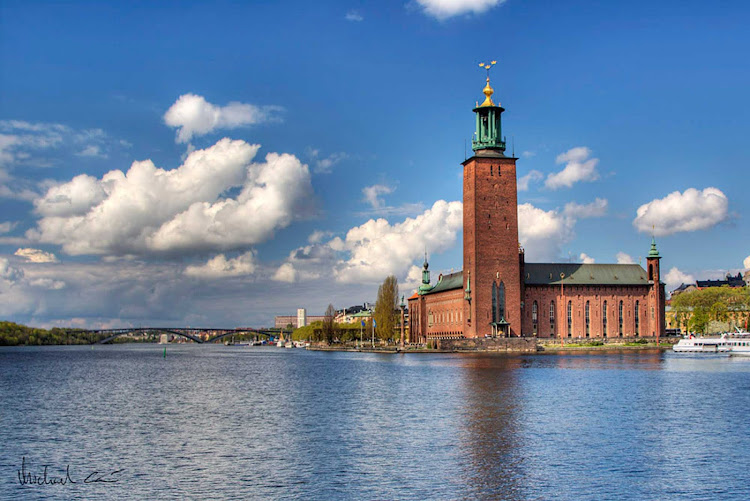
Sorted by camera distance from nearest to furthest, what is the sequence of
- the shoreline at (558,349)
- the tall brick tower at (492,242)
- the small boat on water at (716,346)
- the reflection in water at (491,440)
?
1. the reflection in water at (491,440)
2. the small boat on water at (716,346)
3. the shoreline at (558,349)
4. the tall brick tower at (492,242)

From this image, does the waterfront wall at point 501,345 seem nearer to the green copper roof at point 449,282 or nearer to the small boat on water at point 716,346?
the green copper roof at point 449,282

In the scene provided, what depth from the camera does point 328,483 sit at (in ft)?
69.6

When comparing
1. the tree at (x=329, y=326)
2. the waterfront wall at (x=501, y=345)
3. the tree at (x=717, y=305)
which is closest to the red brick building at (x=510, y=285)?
the waterfront wall at (x=501, y=345)

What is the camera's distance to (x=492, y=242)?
10669 cm

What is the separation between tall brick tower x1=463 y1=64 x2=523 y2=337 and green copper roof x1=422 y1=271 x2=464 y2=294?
7030 mm

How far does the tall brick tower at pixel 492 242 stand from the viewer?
10612 cm

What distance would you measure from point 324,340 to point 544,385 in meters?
126

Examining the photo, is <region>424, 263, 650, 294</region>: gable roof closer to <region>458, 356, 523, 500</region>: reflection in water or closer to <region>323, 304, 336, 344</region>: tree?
<region>323, 304, 336, 344</region>: tree

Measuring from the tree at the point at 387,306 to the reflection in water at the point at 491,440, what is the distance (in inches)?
3259

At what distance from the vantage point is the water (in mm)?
20844

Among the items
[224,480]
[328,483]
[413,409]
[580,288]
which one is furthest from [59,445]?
[580,288]

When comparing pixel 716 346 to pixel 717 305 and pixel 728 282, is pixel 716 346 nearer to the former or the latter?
pixel 717 305

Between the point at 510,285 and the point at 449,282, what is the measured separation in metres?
19.6

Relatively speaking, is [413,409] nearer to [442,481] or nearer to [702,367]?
[442,481]
